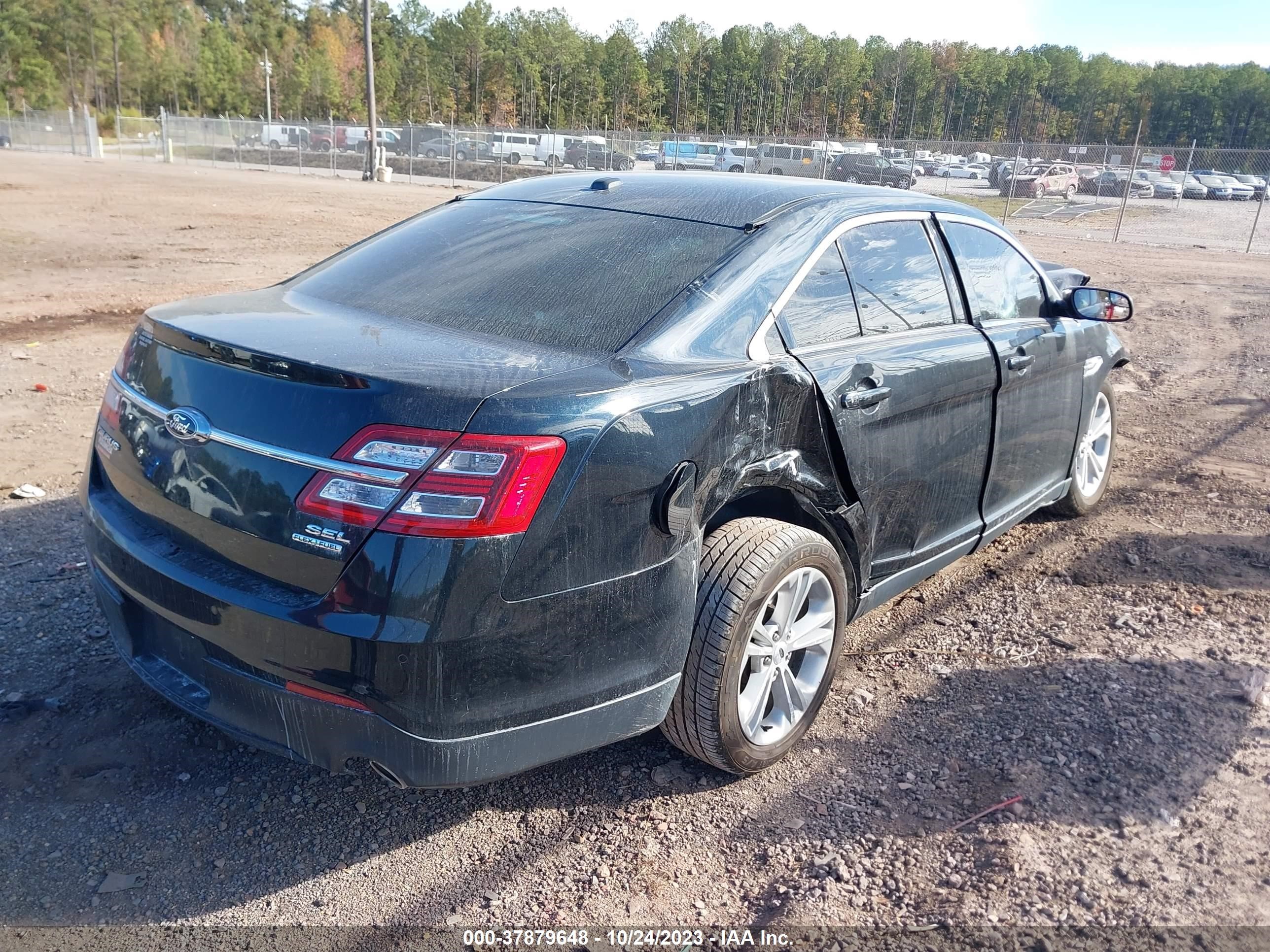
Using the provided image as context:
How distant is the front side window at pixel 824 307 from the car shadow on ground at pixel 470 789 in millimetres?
1270

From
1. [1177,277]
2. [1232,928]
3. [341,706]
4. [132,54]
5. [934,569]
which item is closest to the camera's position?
[341,706]

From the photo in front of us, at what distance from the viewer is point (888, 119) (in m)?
127

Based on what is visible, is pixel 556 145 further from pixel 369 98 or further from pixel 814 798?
pixel 814 798

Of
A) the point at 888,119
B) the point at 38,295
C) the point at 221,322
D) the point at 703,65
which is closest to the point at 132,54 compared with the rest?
the point at 703,65

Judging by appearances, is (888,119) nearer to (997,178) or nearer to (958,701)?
(997,178)

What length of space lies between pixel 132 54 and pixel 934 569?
4295 inches

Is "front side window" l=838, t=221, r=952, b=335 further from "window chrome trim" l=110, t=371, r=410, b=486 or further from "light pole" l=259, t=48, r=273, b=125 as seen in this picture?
"light pole" l=259, t=48, r=273, b=125

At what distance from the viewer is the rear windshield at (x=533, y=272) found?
2.71 metres

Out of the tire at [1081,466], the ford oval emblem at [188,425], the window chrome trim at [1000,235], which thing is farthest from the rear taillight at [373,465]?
the tire at [1081,466]

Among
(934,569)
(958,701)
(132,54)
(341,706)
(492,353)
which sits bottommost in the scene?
(958,701)

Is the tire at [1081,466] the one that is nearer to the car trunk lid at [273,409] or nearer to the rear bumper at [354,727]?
the rear bumper at [354,727]

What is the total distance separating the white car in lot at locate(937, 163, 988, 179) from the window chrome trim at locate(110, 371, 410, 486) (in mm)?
36903

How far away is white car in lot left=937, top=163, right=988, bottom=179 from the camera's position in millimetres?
35844

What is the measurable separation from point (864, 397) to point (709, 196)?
0.91m
